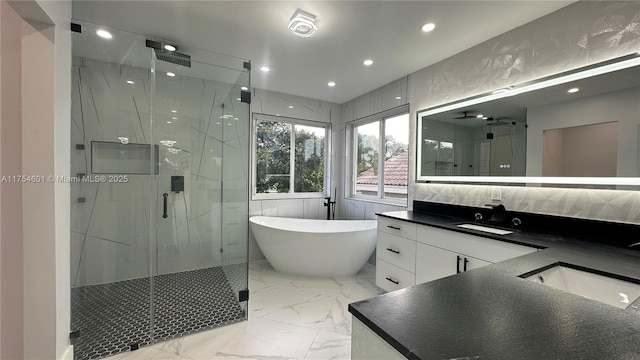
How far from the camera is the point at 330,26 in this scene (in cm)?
218

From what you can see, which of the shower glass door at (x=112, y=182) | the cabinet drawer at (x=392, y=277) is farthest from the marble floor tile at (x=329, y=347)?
the shower glass door at (x=112, y=182)

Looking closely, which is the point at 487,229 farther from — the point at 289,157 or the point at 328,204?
the point at 289,157

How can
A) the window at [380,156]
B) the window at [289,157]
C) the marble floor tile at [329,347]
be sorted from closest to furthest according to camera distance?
1. the marble floor tile at [329,347]
2. the window at [380,156]
3. the window at [289,157]

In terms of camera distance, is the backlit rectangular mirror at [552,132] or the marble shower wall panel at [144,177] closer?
the backlit rectangular mirror at [552,132]

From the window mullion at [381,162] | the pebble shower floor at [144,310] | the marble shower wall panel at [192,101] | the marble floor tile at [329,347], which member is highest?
the marble shower wall panel at [192,101]

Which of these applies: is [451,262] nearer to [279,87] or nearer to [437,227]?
[437,227]

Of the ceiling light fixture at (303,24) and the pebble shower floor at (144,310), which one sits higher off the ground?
the ceiling light fixture at (303,24)

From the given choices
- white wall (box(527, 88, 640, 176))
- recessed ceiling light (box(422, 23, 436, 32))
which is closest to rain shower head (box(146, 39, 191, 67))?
recessed ceiling light (box(422, 23, 436, 32))

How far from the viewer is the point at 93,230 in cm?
267

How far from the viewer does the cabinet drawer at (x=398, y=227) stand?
2.42 meters

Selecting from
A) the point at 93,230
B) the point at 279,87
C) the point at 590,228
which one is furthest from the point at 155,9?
the point at 590,228

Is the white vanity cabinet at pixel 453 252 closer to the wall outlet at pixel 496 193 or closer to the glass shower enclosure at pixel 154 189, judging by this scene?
the wall outlet at pixel 496 193

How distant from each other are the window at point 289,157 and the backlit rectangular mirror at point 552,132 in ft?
6.63

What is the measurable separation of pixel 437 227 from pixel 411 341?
1780 mm
